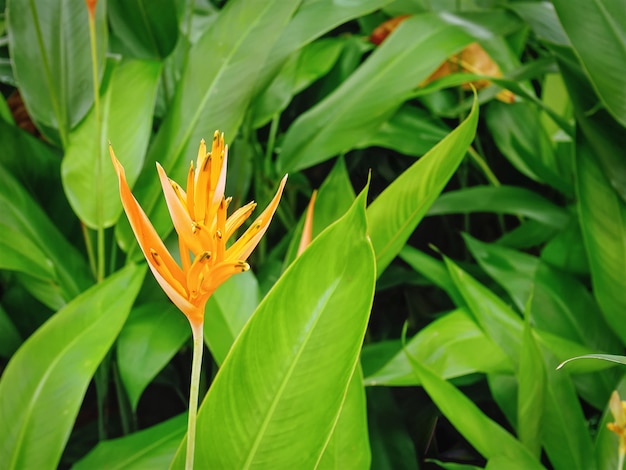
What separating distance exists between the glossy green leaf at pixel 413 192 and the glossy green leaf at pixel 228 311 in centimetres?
12

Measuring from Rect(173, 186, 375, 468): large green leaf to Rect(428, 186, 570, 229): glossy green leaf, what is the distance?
15.8 inches

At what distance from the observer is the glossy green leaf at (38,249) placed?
1.94 ft

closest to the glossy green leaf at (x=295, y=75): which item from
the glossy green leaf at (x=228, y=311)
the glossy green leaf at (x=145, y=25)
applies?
the glossy green leaf at (x=145, y=25)

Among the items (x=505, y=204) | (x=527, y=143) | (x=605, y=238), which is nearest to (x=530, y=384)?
(x=605, y=238)

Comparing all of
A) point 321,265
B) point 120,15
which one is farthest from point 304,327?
point 120,15

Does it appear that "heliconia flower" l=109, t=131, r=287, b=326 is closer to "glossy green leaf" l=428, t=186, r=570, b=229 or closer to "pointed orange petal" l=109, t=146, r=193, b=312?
"pointed orange petal" l=109, t=146, r=193, b=312

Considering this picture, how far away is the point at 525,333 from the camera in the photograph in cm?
51

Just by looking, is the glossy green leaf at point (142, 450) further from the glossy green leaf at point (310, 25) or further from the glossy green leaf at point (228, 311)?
the glossy green leaf at point (310, 25)

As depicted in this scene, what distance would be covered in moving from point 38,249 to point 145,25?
25 centimetres

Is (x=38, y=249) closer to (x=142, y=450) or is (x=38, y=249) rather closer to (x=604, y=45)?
(x=142, y=450)

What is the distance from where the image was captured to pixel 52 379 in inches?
20.2

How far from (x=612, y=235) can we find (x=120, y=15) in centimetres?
52

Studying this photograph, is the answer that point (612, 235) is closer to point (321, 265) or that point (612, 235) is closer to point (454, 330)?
point (454, 330)

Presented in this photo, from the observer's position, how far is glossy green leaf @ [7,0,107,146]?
0.65 m
